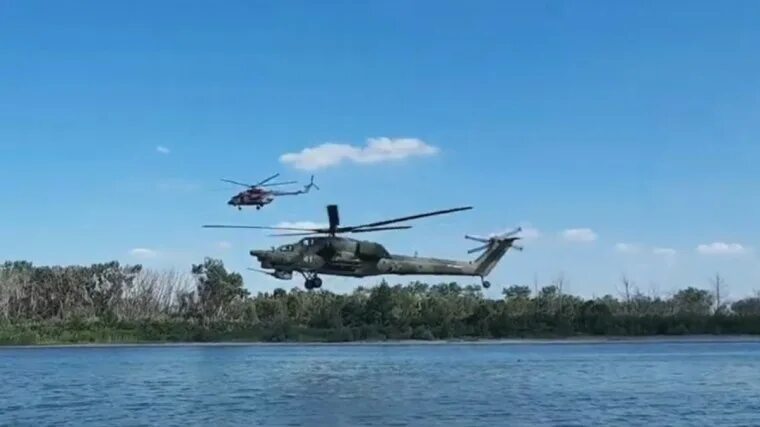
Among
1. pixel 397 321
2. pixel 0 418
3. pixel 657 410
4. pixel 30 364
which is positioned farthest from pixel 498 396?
pixel 397 321

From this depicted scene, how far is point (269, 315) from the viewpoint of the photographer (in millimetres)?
128250

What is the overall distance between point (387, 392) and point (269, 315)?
3239 inches

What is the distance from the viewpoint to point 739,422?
113ft

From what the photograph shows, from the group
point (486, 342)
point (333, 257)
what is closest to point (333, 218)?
point (333, 257)

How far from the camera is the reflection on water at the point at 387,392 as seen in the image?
120ft

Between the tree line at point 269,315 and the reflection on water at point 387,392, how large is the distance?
131 ft

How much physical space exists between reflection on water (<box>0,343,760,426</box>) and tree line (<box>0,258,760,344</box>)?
131 ft

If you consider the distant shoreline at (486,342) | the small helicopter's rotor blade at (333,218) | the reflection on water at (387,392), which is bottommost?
the reflection on water at (387,392)

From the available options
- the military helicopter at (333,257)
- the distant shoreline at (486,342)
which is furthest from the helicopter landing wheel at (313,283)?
the distant shoreline at (486,342)

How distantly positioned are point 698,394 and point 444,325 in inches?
3087

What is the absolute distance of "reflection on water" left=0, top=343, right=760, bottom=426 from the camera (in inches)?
1438

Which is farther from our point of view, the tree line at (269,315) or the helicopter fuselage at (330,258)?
the tree line at (269,315)

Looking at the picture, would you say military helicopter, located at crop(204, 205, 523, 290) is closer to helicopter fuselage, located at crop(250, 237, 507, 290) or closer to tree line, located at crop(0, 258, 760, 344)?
helicopter fuselage, located at crop(250, 237, 507, 290)

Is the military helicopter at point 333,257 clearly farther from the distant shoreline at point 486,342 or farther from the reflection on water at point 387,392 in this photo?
the distant shoreline at point 486,342
